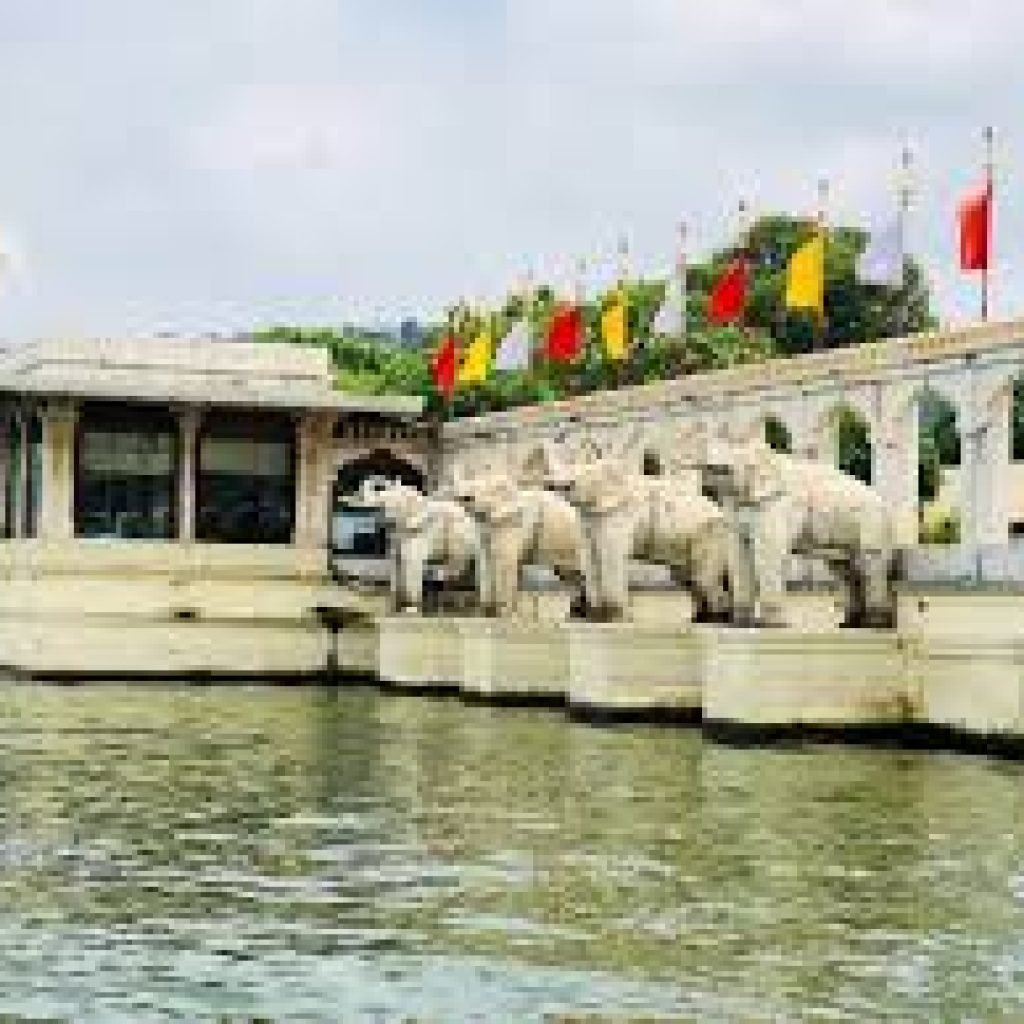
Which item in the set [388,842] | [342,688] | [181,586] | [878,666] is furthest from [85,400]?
[388,842]

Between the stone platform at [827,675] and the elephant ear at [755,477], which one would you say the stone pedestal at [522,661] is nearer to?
the stone platform at [827,675]

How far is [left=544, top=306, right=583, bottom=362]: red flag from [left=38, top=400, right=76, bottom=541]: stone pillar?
11007mm

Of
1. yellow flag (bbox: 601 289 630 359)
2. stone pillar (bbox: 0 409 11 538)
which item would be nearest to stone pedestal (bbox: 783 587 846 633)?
yellow flag (bbox: 601 289 630 359)

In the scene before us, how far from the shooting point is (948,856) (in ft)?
68.6

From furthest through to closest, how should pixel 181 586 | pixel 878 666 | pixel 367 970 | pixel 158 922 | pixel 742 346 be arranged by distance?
pixel 742 346 < pixel 181 586 < pixel 878 666 < pixel 158 922 < pixel 367 970

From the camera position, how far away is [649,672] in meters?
36.6

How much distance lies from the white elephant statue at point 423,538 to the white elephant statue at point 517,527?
371 centimetres

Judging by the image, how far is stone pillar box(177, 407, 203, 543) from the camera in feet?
192

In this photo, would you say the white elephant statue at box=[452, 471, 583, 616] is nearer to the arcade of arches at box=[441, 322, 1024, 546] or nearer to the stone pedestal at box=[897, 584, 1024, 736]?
the arcade of arches at box=[441, 322, 1024, 546]

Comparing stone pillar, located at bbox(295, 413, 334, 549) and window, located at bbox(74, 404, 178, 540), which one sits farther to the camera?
stone pillar, located at bbox(295, 413, 334, 549)

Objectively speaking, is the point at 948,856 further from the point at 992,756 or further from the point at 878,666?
A: the point at 878,666

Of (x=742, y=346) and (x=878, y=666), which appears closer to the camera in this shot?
(x=878, y=666)

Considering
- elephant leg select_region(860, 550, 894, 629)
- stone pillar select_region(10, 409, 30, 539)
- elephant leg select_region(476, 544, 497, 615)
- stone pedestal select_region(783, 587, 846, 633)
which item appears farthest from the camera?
stone pillar select_region(10, 409, 30, 539)

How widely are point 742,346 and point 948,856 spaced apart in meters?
53.9
